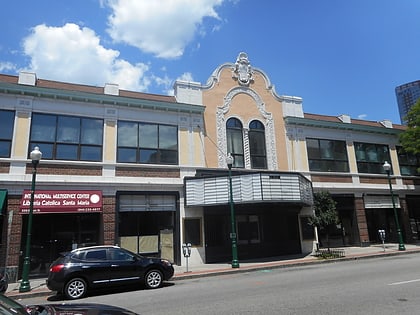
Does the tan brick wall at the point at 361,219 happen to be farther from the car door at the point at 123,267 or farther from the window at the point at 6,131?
the window at the point at 6,131

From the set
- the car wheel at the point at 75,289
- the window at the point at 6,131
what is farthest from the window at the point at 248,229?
the window at the point at 6,131

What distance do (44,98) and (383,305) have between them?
16.8 m

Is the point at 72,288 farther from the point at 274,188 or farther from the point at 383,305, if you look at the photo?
the point at 274,188

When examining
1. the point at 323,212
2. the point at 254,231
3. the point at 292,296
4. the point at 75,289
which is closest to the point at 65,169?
the point at 75,289

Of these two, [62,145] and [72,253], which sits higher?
[62,145]

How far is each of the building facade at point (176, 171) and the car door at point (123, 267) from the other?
17.4 feet

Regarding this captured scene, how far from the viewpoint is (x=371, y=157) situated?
25.9 meters

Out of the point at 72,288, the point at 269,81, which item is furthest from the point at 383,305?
the point at 269,81

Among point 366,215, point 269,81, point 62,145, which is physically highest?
point 269,81

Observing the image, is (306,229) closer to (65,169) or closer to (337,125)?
(337,125)

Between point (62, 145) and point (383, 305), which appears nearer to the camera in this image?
point (383, 305)

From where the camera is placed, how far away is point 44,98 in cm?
1714

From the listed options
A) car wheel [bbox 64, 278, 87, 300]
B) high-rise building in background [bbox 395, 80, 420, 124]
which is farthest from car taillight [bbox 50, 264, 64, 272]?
high-rise building in background [bbox 395, 80, 420, 124]

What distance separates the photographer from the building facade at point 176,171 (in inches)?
639
